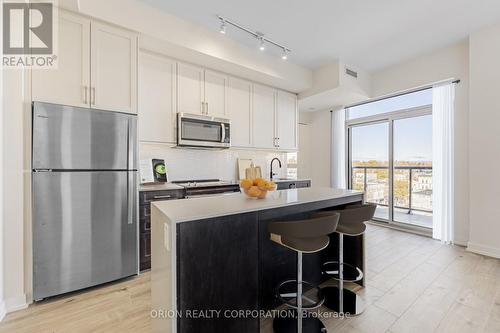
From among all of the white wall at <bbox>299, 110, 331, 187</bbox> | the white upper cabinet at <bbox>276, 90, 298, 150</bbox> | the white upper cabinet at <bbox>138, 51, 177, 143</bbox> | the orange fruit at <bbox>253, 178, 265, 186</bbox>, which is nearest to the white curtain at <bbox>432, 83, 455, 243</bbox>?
the white wall at <bbox>299, 110, 331, 187</bbox>

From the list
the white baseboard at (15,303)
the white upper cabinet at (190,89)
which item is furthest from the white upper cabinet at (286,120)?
the white baseboard at (15,303)

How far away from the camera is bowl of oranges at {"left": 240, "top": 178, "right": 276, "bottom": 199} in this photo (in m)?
1.77

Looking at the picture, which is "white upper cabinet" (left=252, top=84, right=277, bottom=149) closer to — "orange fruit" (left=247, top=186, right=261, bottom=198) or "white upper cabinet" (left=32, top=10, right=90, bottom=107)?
"orange fruit" (left=247, top=186, right=261, bottom=198)

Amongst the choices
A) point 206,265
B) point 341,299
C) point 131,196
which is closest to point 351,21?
point 341,299

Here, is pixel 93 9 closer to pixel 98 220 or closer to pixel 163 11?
pixel 163 11

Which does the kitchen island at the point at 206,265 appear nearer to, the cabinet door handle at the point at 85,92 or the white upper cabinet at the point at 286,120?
the cabinet door handle at the point at 85,92

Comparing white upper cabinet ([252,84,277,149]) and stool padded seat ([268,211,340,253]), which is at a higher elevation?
white upper cabinet ([252,84,277,149])

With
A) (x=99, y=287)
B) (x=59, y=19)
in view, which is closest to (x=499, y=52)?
(x=59, y=19)

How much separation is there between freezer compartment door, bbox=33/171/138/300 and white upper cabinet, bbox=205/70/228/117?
1.63 m

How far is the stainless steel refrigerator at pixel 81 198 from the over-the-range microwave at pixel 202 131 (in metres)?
0.76

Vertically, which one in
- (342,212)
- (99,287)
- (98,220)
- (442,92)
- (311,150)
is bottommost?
(99,287)

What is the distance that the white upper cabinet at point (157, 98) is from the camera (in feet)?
9.66

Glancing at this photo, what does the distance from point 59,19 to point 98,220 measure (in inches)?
77.3

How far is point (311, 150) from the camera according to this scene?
5.63 metres
